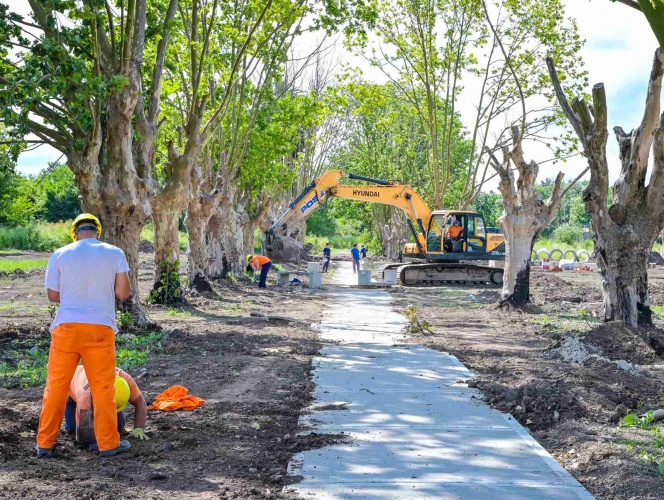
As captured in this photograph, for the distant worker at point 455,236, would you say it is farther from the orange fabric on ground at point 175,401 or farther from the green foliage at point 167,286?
the orange fabric on ground at point 175,401

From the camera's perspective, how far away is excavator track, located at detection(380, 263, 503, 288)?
27.4 meters

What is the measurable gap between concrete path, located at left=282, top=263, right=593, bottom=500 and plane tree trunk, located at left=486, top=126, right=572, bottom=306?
8207mm

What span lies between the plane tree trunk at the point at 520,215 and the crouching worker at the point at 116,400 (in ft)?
44.2

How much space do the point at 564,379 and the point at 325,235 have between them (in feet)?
318

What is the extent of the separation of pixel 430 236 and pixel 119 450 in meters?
22.1

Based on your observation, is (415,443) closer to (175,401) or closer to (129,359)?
(175,401)

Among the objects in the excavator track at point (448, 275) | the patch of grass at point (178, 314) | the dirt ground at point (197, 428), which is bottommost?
the dirt ground at point (197, 428)

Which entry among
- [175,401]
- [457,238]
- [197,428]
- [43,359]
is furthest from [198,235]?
[197,428]

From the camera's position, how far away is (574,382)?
28.3 ft

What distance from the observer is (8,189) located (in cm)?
5072

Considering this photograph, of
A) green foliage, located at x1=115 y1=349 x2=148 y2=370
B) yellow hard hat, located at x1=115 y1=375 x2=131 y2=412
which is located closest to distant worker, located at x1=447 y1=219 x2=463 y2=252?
green foliage, located at x1=115 y1=349 x2=148 y2=370

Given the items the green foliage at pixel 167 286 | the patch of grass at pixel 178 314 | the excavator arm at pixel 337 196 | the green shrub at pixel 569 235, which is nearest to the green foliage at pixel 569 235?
the green shrub at pixel 569 235

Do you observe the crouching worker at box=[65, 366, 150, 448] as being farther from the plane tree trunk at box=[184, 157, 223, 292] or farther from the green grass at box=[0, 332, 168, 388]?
the plane tree trunk at box=[184, 157, 223, 292]

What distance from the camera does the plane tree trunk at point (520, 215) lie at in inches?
717
